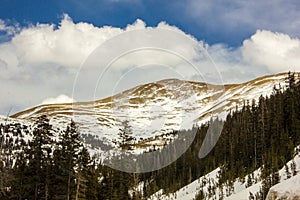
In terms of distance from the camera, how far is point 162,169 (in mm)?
112500

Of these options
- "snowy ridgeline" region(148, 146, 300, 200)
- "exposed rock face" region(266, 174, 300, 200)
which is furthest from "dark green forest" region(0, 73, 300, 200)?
"exposed rock face" region(266, 174, 300, 200)

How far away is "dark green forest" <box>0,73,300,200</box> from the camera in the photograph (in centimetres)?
3362

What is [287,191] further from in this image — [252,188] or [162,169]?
[162,169]

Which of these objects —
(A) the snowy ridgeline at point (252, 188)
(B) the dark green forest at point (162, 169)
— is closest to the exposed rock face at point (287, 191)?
(A) the snowy ridgeline at point (252, 188)

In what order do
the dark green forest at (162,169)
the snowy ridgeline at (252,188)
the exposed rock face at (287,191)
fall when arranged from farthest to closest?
1. the dark green forest at (162,169)
2. the snowy ridgeline at (252,188)
3. the exposed rock face at (287,191)

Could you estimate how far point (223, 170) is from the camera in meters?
69.1

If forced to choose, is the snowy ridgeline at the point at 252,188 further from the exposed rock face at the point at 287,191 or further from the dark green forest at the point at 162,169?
the dark green forest at the point at 162,169

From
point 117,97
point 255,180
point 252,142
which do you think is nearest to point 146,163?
point 252,142

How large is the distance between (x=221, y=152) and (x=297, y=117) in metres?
27.0

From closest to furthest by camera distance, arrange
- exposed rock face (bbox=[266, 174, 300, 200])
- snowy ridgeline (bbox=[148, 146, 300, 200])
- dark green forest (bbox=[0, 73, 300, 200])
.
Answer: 1. exposed rock face (bbox=[266, 174, 300, 200])
2. snowy ridgeline (bbox=[148, 146, 300, 200])
3. dark green forest (bbox=[0, 73, 300, 200])

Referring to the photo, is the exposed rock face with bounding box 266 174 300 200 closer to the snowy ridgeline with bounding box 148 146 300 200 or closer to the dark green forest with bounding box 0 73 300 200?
the snowy ridgeline with bounding box 148 146 300 200

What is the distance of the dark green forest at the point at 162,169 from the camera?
33.6m

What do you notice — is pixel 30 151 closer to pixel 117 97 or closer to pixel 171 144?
pixel 117 97

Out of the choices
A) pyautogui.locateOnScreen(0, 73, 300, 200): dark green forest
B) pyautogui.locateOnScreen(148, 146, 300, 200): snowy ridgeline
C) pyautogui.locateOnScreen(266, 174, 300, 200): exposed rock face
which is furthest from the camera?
pyautogui.locateOnScreen(0, 73, 300, 200): dark green forest
